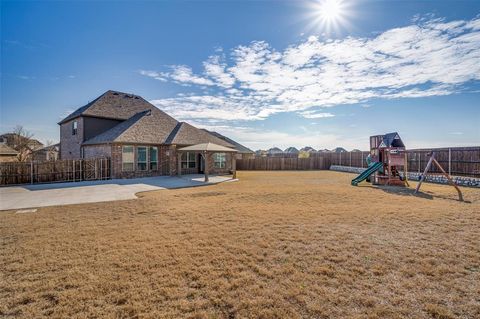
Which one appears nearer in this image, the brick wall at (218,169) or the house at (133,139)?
the house at (133,139)

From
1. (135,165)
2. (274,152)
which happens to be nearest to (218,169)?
(135,165)

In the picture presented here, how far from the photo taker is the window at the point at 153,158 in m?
19.2

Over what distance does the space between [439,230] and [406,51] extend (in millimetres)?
10570

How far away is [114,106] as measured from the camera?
2262cm

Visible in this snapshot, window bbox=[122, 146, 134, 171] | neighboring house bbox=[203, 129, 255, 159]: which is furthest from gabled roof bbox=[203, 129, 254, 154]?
window bbox=[122, 146, 134, 171]

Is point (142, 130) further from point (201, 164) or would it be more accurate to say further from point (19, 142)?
point (19, 142)

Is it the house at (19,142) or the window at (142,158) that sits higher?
the house at (19,142)

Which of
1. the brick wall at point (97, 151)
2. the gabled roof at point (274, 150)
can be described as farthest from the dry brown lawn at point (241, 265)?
the gabled roof at point (274, 150)

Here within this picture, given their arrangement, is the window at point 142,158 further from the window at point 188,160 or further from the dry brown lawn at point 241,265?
the dry brown lawn at point 241,265

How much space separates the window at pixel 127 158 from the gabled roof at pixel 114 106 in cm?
577

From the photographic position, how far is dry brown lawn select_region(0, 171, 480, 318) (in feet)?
9.08

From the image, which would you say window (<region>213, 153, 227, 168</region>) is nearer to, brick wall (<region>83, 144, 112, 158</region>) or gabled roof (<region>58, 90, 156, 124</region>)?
brick wall (<region>83, 144, 112, 158</region>)

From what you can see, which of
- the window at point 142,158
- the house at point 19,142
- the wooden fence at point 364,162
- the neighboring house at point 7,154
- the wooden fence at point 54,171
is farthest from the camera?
the house at point 19,142

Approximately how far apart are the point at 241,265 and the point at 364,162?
85.7 ft
